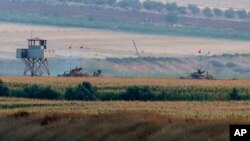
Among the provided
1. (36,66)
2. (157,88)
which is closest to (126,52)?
(36,66)

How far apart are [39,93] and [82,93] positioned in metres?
3.12

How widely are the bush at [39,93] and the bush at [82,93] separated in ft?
2.92

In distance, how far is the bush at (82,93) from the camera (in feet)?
256

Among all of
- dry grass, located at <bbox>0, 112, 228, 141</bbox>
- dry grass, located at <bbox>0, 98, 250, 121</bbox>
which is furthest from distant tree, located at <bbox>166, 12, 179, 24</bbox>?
dry grass, located at <bbox>0, 112, 228, 141</bbox>

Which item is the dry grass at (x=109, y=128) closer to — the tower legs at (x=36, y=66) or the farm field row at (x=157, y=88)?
the farm field row at (x=157, y=88)

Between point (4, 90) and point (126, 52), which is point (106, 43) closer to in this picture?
point (126, 52)

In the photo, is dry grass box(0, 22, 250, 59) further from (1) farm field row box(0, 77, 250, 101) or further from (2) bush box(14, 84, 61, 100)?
(2) bush box(14, 84, 61, 100)

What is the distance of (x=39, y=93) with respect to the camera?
8038 cm

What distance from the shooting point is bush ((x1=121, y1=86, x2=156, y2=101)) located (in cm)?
7769

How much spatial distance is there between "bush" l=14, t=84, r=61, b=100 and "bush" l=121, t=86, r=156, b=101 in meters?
3.64

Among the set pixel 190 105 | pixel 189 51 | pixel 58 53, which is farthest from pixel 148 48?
pixel 190 105

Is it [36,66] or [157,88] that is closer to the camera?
[157,88]

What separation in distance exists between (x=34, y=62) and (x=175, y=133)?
2772 inches

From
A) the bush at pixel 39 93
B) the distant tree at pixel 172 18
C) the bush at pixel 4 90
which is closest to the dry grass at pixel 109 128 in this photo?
the bush at pixel 39 93
